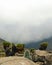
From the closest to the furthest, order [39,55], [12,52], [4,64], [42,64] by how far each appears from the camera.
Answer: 1. [4,64]
2. [42,64]
3. [39,55]
4. [12,52]

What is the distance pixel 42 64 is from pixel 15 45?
25.8 metres

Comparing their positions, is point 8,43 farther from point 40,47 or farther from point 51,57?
point 51,57

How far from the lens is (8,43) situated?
65688 millimetres

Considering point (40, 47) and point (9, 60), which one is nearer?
point (9, 60)

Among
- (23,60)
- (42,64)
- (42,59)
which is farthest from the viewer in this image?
(42,59)

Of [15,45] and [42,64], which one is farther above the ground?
[15,45]

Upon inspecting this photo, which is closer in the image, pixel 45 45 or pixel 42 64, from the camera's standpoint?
pixel 42 64

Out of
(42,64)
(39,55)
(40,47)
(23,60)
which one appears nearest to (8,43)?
(40,47)

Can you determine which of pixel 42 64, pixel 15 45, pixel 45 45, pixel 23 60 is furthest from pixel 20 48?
pixel 23 60

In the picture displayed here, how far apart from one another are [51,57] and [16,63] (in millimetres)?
26299

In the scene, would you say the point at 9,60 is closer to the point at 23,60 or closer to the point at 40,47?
the point at 23,60

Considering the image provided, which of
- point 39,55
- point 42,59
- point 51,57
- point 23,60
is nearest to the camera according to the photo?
point 23,60

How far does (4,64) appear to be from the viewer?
13086 millimetres

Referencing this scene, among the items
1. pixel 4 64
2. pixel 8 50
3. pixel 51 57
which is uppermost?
pixel 8 50
